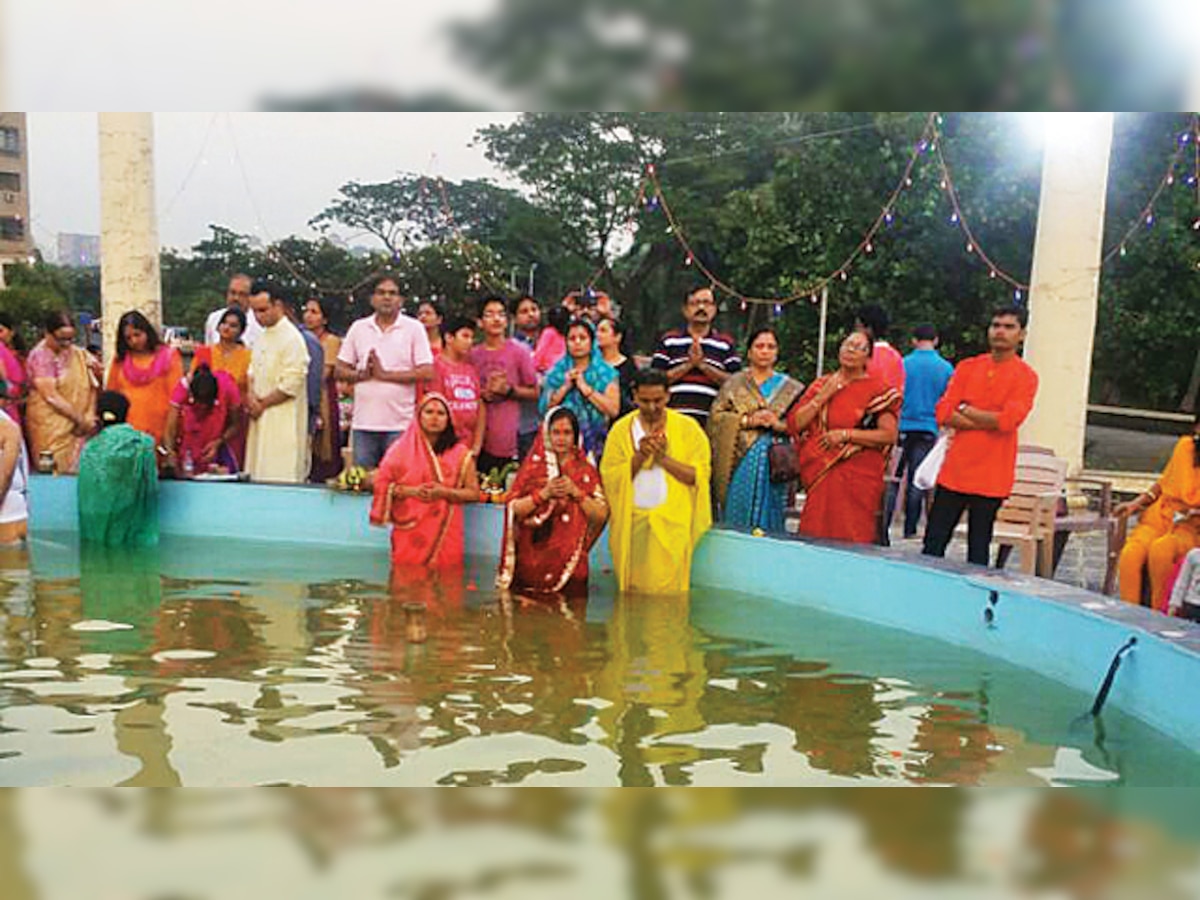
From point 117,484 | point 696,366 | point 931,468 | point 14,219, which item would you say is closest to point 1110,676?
point 931,468

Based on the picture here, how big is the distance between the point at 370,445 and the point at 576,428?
6.36 ft

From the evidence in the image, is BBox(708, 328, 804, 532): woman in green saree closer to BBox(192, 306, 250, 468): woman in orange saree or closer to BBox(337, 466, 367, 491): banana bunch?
BBox(337, 466, 367, 491): banana bunch

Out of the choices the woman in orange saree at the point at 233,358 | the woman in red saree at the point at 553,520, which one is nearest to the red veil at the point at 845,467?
the woman in red saree at the point at 553,520

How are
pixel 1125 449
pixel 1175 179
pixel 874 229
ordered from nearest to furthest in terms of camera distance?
pixel 1175 179 → pixel 874 229 → pixel 1125 449

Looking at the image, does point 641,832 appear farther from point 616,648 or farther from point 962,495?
point 962,495

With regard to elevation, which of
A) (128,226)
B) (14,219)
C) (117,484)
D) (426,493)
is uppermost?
(14,219)

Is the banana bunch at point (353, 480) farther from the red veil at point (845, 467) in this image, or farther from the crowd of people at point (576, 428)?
the red veil at point (845, 467)

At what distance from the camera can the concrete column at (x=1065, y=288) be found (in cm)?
936

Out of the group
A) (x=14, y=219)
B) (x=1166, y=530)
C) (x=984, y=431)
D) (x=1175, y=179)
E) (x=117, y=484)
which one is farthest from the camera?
(x=14, y=219)

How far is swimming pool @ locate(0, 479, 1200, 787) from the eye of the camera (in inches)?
166

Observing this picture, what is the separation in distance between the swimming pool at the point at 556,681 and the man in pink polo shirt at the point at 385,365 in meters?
1.04

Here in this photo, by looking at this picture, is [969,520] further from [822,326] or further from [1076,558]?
[822,326]

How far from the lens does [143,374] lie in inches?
318

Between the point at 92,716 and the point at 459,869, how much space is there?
9.36 ft
